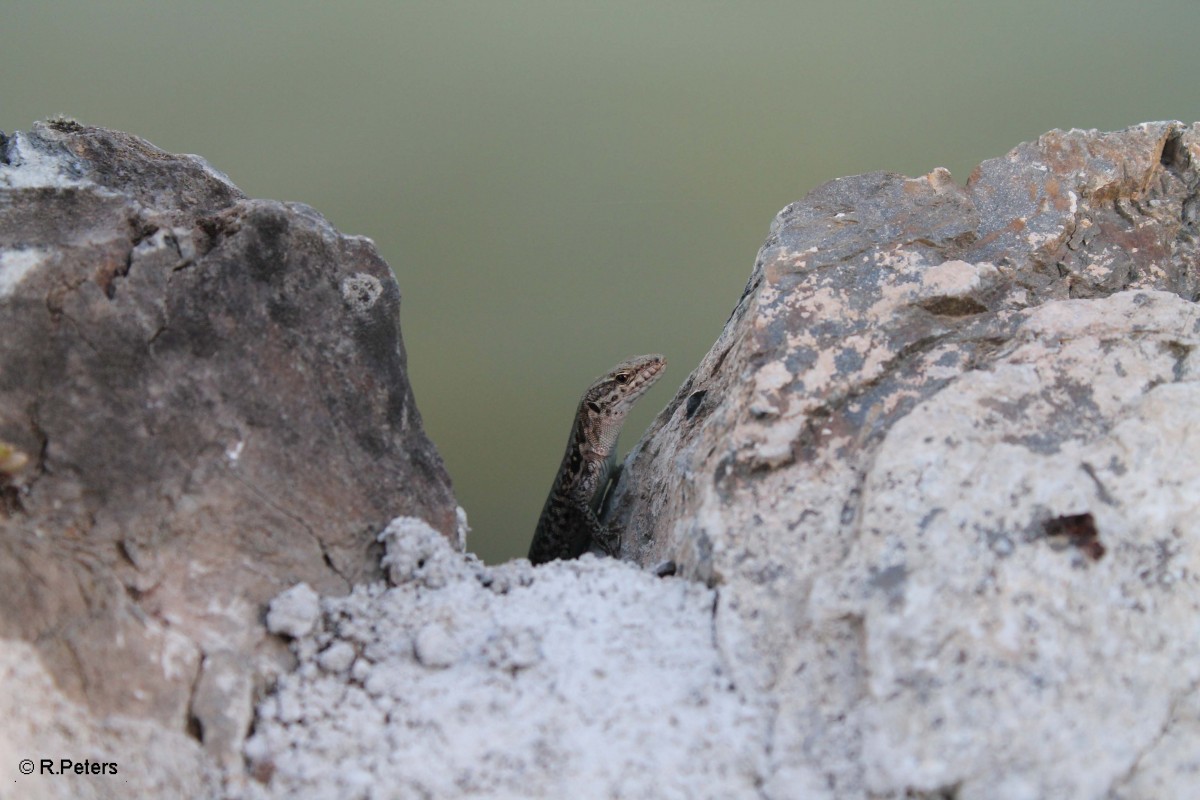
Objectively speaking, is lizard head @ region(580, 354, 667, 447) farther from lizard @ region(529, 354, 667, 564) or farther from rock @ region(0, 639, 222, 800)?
rock @ region(0, 639, 222, 800)

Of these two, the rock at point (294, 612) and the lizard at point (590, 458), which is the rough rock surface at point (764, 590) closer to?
the rock at point (294, 612)

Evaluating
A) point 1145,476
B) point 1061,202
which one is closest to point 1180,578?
point 1145,476

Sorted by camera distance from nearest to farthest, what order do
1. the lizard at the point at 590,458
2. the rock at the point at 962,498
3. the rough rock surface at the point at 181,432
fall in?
the rock at the point at 962,498 < the rough rock surface at the point at 181,432 < the lizard at the point at 590,458

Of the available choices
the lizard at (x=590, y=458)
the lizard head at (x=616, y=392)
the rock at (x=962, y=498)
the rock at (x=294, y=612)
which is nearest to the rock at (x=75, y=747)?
the rock at (x=294, y=612)

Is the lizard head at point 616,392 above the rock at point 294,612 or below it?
above

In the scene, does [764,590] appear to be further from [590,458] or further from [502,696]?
[590,458]

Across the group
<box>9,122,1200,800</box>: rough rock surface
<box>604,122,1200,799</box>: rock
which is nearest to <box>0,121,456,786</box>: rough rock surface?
<box>9,122,1200,800</box>: rough rock surface
